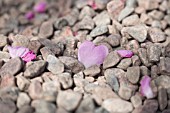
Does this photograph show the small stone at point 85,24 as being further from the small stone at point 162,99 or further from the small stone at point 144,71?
the small stone at point 162,99

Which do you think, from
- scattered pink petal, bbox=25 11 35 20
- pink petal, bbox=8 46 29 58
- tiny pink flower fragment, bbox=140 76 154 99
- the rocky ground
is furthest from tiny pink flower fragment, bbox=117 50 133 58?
scattered pink petal, bbox=25 11 35 20

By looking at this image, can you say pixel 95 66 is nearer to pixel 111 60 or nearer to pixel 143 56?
pixel 111 60

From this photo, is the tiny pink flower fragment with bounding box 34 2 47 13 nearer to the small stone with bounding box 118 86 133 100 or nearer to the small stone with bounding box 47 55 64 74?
the small stone with bounding box 47 55 64 74

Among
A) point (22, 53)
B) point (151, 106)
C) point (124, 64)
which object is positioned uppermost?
point (22, 53)

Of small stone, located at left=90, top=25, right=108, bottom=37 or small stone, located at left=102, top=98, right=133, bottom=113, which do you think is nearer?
small stone, located at left=102, top=98, right=133, bottom=113

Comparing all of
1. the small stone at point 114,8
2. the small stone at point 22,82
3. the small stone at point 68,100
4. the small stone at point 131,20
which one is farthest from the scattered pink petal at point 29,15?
the small stone at point 68,100

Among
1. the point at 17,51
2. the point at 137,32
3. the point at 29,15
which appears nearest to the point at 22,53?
the point at 17,51
